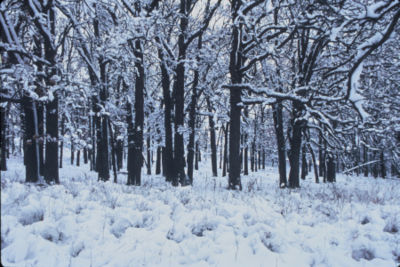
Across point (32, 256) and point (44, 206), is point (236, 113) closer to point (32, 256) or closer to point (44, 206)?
point (44, 206)

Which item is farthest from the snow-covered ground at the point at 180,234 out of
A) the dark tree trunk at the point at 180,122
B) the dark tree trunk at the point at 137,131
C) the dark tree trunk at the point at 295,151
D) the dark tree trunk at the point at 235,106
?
the dark tree trunk at the point at 295,151

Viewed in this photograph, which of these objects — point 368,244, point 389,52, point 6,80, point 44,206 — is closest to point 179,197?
point 44,206

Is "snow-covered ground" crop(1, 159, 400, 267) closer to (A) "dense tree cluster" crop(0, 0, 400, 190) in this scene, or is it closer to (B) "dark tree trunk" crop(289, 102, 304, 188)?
(A) "dense tree cluster" crop(0, 0, 400, 190)

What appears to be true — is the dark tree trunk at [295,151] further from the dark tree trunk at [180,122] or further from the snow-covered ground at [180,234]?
the snow-covered ground at [180,234]

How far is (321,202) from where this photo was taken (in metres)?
5.88

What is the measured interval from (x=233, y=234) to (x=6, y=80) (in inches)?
171

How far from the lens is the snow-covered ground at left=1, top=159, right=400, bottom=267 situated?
9.15ft

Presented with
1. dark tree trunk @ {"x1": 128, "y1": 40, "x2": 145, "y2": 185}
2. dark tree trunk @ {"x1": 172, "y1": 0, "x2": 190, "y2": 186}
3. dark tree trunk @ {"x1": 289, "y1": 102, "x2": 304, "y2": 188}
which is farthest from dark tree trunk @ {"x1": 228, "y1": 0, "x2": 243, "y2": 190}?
dark tree trunk @ {"x1": 128, "y1": 40, "x2": 145, "y2": 185}

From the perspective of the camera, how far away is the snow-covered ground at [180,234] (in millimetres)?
2789

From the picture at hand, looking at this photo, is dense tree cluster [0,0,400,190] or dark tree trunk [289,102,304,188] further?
dark tree trunk [289,102,304,188]

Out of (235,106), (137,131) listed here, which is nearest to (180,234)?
(235,106)

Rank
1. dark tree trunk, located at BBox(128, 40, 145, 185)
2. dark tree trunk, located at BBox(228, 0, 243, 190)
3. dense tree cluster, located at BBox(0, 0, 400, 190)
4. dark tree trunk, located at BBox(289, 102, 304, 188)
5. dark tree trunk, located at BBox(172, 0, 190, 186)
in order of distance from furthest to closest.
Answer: dark tree trunk, located at BBox(289, 102, 304, 188), dark tree trunk, located at BBox(172, 0, 190, 186), dark tree trunk, located at BBox(128, 40, 145, 185), dark tree trunk, located at BBox(228, 0, 243, 190), dense tree cluster, located at BBox(0, 0, 400, 190)

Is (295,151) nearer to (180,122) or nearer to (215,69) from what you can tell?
(180,122)

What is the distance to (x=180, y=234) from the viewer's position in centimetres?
352
